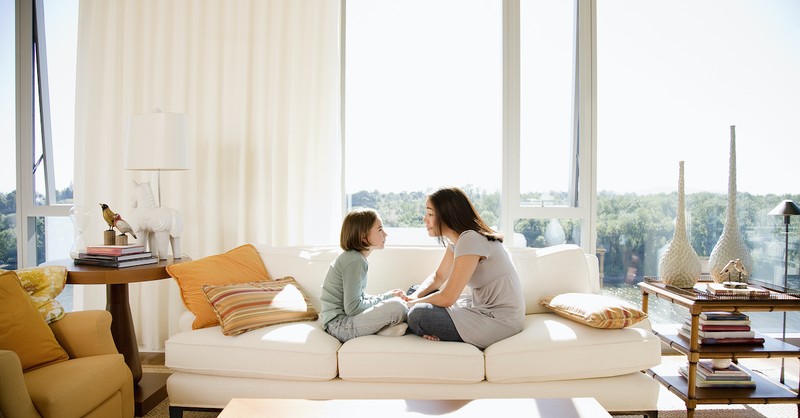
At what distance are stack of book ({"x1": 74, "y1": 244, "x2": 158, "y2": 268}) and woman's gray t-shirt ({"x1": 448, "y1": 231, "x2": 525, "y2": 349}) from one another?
167cm

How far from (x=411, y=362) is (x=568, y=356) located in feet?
2.26

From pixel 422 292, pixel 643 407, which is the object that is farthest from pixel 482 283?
pixel 643 407

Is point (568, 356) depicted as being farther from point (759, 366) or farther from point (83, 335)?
point (83, 335)

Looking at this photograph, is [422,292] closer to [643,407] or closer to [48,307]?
[643,407]

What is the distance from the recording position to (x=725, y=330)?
2707 millimetres

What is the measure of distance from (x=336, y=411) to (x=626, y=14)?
3.42 m

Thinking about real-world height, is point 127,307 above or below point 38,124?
below

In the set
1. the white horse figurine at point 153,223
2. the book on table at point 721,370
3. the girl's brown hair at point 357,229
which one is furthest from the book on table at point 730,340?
the white horse figurine at point 153,223

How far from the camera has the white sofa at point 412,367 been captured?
8.00ft

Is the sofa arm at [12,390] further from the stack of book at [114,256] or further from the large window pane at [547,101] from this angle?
the large window pane at [547,101]

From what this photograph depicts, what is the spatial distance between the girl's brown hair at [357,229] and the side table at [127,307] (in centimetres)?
100

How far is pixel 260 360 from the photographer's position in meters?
2.48

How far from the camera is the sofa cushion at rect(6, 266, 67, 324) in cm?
241

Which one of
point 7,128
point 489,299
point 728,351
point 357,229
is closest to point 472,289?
point 489,299
